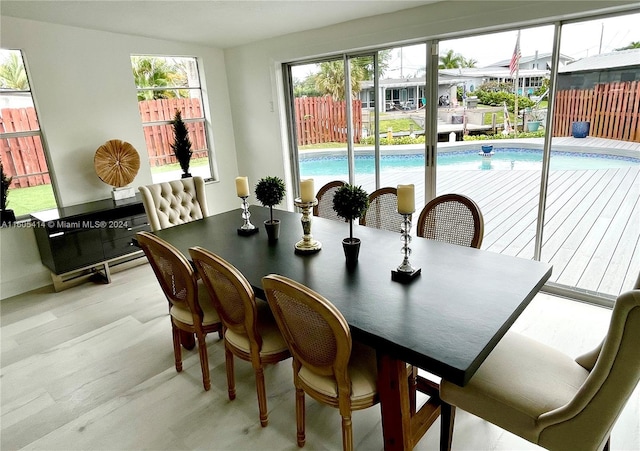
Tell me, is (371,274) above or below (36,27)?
below

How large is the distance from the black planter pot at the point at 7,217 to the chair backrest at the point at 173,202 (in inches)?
53.2

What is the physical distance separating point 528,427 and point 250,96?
186 inches

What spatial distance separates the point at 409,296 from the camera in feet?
5.49

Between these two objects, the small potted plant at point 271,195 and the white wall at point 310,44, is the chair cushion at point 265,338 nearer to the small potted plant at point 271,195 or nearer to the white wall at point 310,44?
the small potted plant at point 271,195

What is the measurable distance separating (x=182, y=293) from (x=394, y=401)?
131 cm

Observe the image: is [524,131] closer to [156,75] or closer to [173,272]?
[173,272]

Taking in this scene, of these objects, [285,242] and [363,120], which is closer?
[285,242]

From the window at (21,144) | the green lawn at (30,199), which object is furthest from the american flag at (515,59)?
the green lawn at (30,199)

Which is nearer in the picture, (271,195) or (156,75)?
(271,195)

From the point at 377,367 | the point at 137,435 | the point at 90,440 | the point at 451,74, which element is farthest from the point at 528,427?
the point at 451,74

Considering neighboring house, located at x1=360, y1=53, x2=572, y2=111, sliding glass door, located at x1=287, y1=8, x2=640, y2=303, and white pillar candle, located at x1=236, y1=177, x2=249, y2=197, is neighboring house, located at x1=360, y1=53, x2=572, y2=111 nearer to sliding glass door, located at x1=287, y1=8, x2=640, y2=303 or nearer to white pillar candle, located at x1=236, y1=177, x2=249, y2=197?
sliding glass door, located at x1=287, y1=8, x2=640, y2=303

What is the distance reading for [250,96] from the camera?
201 inches

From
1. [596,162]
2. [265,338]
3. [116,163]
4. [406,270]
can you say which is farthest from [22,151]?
[596,162]

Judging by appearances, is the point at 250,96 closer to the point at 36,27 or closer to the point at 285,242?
the point at 36,27
